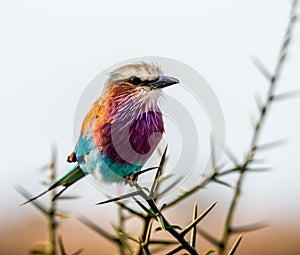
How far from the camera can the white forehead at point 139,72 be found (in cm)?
84

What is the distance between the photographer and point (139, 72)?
2.83 feet

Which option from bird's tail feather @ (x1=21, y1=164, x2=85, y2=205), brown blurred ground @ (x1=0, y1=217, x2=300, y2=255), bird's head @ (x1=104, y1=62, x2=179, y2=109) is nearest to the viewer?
bird's head @ (x1=104, y1=62, x2=179, y2=109)

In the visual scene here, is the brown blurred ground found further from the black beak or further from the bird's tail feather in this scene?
the black beak

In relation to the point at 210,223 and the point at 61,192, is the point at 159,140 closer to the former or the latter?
the point at 61,192

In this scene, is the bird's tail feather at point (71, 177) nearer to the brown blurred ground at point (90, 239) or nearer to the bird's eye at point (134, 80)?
the bird's eye at point (134, 80)

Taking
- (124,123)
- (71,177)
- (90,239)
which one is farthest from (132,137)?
(90,239)

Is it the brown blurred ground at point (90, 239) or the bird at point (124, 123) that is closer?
the bird at point (124, 123)

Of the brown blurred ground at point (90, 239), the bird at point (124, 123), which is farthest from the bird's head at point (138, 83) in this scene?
the brown blurred ground at point (90, 239)

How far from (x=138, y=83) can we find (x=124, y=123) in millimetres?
51

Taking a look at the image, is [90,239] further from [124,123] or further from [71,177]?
[124,123]

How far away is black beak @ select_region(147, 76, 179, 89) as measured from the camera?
84 centimetres

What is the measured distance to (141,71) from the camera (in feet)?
2.83

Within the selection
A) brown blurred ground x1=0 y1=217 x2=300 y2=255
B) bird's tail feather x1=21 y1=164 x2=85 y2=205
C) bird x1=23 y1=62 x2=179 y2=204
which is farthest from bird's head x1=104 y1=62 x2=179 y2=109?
brown blurred ground x1=0 y1=217 x2=300 y2=255

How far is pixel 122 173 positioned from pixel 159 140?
0.17 feet
